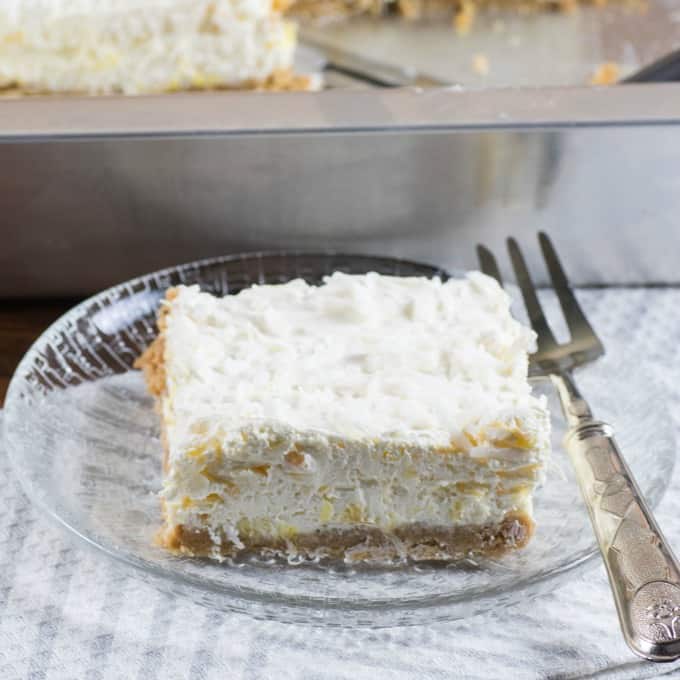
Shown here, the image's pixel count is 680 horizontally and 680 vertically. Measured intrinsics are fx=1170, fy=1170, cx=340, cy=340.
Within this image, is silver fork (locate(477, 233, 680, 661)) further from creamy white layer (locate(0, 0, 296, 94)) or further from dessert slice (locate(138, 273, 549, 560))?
creamy white layer (locate(0, 0, 296, 94))

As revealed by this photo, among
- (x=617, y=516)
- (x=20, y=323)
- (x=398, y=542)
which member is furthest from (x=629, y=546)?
(x=20, y=323)

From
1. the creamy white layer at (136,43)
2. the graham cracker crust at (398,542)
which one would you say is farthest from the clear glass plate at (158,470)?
the creamy white layer at (136,43)

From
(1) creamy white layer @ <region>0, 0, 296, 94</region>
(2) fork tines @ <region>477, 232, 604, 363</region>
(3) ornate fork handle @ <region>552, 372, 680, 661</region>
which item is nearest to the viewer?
(3) ornate fork handle @ <region>552, 372, 680, 661</region>

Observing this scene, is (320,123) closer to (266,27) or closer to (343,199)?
(343,199)

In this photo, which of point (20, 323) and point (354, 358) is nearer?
point (354, 358)

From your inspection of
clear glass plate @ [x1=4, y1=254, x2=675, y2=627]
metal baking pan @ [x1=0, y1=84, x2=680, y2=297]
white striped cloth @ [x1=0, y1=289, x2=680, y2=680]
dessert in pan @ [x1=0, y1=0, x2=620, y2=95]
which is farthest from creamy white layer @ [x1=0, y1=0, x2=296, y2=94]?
white striped cloth @ [x1=0, y1=289, x2=680, y2=680]

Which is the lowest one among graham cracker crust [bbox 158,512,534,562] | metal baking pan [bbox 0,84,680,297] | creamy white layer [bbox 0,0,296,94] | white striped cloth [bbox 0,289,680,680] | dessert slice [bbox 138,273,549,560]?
white striped cloth [bbox 0,289,680,680]

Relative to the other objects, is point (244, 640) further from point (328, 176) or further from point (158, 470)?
point (328, 176)
